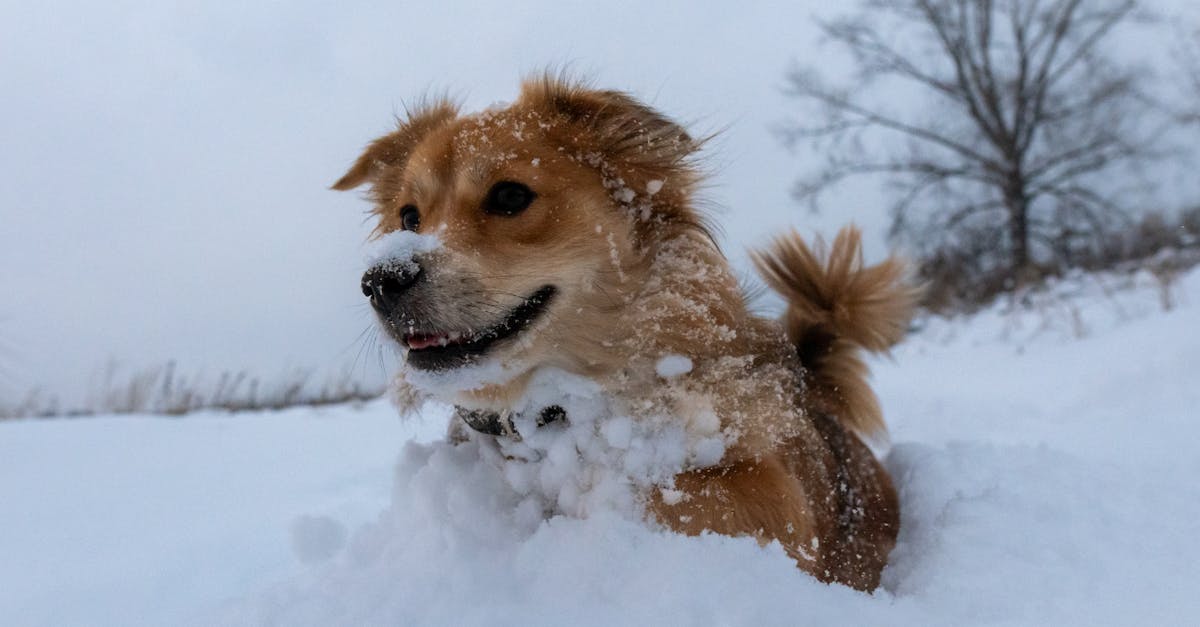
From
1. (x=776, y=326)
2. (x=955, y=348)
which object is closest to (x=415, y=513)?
(x=776, y=326)

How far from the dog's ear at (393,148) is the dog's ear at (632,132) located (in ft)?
2.18

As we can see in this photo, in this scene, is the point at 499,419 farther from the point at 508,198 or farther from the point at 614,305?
the point at 508,198

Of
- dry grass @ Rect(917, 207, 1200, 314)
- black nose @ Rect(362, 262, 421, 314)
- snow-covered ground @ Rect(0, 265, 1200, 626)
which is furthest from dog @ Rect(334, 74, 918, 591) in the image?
dry grass @ Rect(917, 207, 1200, 314)

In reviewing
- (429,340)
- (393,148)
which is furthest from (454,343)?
(393,148)

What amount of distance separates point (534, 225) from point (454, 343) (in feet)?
1.33

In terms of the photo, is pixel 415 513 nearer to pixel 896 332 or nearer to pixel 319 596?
pixel 319 596

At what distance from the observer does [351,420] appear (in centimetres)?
562

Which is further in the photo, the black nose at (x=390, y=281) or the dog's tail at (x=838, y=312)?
the dog's tail at (x=838, y=312)

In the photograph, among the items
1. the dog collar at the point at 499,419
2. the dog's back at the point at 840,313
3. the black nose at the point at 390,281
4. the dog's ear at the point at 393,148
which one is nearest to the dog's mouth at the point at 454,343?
the black nose at the point at 390,281

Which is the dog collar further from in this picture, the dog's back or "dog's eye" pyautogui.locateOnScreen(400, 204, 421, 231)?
the dog's back

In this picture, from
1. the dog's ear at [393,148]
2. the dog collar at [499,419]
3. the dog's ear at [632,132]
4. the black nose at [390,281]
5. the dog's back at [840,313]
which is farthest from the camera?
the dog's back at [840,313]

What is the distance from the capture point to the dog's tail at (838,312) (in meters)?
3.08

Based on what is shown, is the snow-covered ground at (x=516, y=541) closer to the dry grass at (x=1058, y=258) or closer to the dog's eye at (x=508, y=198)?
the dog's eye at (x=508, y=198)

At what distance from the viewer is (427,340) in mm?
1910
